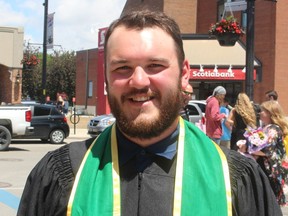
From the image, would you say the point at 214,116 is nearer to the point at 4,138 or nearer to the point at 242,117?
the point at 242,117

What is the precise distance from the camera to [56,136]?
695 inches

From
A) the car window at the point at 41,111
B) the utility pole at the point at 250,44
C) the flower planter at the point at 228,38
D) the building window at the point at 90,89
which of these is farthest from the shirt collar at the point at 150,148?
the building window at the point at 90,89

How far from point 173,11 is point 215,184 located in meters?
32.7

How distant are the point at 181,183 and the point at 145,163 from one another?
0.55 ft

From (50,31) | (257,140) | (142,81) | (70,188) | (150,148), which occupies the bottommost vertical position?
(257,140)

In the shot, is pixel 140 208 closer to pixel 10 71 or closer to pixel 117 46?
pixel 117 46

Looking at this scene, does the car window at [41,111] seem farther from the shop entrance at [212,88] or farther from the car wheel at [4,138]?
the shop entrance at [212,88]

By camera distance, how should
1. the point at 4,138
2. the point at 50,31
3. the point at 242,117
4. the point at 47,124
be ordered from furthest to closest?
the point at 50,31, the point at 47,124, the point at 4,138, the point at 242,117

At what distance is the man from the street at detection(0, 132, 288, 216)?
2.10m

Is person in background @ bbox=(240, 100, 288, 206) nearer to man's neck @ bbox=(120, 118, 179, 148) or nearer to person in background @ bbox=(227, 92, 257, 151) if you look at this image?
person in background @ bbox=(227, 92, 257, 151)

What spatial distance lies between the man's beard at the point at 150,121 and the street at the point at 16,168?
2136 mm

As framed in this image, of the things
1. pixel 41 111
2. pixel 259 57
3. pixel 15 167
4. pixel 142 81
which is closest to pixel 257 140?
pixel 142 81

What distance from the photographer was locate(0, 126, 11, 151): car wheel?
48.4 feet

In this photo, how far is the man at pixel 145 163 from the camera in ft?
5.96
